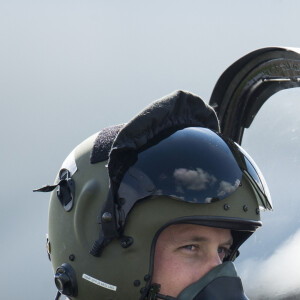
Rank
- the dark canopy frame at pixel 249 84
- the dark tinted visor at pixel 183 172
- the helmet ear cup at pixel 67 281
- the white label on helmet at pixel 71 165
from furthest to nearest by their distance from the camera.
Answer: the dark canopy frame at pixel 249 84 → the white label on helmet at pixel 71 165 → the helmet ear cup at pixel 67 281 → the dark tinted visor at pixel 183 172

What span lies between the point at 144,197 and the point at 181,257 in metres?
0.25

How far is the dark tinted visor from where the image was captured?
2812mm

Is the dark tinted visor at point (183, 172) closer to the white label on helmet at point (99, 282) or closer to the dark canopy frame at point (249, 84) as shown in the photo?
the white label on helmet at point (99, 282)

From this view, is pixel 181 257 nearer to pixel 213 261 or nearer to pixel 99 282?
pixel 213 261

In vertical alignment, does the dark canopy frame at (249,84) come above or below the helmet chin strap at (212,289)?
above

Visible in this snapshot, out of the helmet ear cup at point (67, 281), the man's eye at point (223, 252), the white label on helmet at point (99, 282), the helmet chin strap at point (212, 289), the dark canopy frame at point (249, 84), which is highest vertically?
the dark canopy frame at point (249, 84)

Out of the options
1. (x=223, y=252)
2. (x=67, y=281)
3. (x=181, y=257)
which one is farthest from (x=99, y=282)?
(x=223, y=252)

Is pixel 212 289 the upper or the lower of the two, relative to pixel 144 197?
lower

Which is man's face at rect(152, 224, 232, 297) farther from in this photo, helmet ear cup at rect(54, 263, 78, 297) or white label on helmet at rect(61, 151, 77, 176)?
white label on helmet at rect(61, 151, 77, 176)

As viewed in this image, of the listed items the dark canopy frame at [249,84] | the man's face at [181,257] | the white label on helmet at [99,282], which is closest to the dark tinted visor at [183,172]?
the man's face at [181,257]

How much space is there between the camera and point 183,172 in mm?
2824

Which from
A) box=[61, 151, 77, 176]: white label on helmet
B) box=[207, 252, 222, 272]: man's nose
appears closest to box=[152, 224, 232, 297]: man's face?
box=[207, 252, 222, 272]: man's nose

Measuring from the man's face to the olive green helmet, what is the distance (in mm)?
74

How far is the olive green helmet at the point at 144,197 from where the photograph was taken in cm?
282
